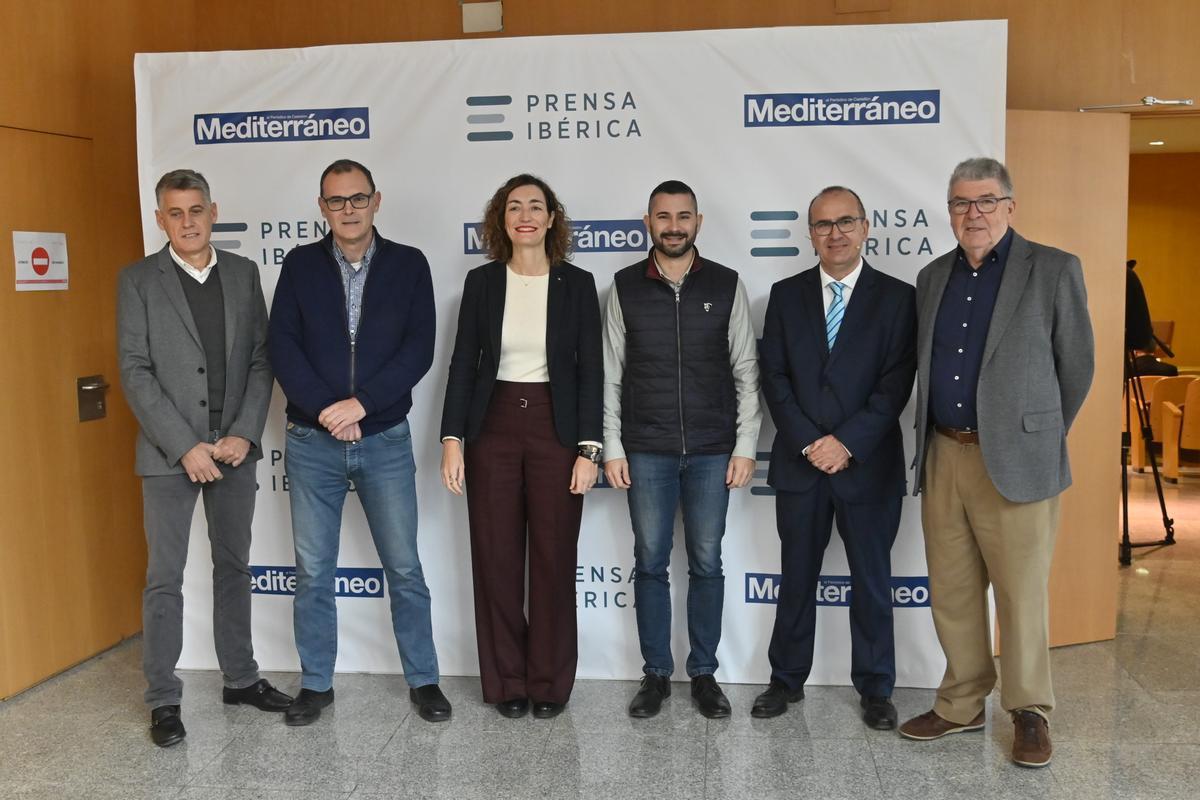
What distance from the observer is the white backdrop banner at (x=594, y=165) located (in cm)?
394

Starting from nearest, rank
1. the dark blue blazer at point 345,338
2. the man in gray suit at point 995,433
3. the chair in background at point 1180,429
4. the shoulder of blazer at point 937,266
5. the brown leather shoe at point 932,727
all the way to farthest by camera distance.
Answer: the man in gray suit at point 995,433, the shoulder of blazer at point 937,266, the brown leather shoe at point 932,727, the dark blue blazer at point 345,338, the chair in background at point 1180,429

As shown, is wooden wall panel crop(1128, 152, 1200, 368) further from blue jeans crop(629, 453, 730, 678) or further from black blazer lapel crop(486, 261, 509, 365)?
black blazer lapel crop(486, 261, 509, 365)

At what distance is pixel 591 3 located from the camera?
195 inches

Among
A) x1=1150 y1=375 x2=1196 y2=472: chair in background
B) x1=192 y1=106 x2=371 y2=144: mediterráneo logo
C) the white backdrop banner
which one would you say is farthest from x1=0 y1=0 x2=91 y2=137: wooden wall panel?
x1=1150 y1=375 x2=1196 y2=472: chair in background

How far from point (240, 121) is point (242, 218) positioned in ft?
1.27

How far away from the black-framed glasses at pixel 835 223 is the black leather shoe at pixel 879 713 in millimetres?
1626

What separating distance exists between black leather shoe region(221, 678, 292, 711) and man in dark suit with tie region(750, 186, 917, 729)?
5.65 ft

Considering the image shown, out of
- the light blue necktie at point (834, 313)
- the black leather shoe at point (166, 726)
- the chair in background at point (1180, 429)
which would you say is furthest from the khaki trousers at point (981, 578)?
the chair in background at point (1180, 429)

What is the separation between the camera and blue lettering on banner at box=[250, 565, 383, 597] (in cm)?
427

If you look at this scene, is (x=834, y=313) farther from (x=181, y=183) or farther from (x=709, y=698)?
(x=181, y=183)

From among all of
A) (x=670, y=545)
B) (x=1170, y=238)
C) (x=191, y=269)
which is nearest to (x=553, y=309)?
(x=670, y=545)

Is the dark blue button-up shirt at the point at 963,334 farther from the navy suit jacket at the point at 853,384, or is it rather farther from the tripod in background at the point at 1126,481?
the tripod in background at the point at 1126,481

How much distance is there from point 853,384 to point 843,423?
139 millimetres

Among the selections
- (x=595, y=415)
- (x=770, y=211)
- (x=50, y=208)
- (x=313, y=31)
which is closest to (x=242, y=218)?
(x=50, y=208)
